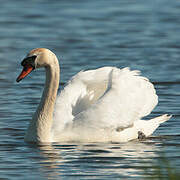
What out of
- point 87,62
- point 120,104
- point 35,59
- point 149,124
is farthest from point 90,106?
point 87,62

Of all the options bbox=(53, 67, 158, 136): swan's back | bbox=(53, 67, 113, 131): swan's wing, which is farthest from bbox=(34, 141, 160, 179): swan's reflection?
bbox=(53, 67, 113, 131): swan's wing

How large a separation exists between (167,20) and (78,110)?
10.6 metres

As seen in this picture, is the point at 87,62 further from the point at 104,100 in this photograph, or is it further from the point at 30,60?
the point at 30,60

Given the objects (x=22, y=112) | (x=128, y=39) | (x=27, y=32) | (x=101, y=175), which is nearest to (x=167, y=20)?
(x=128, y=39)

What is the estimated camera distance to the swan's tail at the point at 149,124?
406 inches

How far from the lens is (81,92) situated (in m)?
10.2

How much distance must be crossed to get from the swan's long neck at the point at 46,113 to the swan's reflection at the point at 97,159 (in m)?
0.17

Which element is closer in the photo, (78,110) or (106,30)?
(78,110)

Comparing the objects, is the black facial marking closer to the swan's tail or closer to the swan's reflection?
the swan's reflection

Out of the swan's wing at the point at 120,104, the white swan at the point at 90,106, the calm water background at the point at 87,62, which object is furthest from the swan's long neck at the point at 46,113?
the swan's wing at the point at 120,104

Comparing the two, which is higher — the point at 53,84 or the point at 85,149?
the point at 53,84

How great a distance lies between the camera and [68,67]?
14867 mm

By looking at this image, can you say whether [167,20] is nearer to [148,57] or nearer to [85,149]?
[148,57]

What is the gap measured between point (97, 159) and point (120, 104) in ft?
3.81
